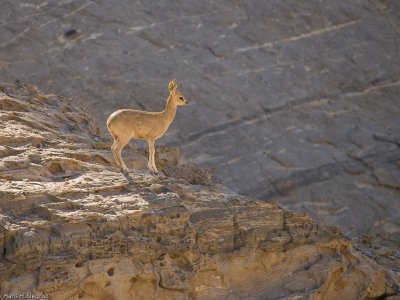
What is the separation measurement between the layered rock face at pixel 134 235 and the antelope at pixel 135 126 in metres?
0.24

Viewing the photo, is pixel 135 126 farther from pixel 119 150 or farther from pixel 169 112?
pixel 169 112

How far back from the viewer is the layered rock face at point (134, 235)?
1066 centimetres

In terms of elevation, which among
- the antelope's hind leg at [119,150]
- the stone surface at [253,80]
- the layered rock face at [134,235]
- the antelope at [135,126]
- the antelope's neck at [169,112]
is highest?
the stone surface at [253,80]

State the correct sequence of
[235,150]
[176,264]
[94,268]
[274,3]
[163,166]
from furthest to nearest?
[274,3], [235,150], [163,166], [176,264], [94,268]

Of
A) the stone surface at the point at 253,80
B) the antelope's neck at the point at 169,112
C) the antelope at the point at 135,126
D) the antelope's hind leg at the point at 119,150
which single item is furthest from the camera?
the stone surface at the point at 253,80

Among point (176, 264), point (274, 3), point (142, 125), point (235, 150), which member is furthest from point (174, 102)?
point (274, 3)

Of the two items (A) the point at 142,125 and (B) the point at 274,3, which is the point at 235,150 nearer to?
(B) the point at 274,3

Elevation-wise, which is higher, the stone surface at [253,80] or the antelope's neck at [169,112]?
the stone surface at [253,80]

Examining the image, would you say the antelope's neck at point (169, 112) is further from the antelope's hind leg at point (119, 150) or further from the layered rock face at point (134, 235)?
the antelope's hind leg at point (119, 150)

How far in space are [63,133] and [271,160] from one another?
10706mm

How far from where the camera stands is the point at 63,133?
519 inches

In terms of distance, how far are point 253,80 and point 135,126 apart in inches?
472

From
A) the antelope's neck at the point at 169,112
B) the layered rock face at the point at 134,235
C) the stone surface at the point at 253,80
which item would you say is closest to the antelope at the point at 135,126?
the antelope's neck at the point at 169,112

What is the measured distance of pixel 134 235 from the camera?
11320mm
